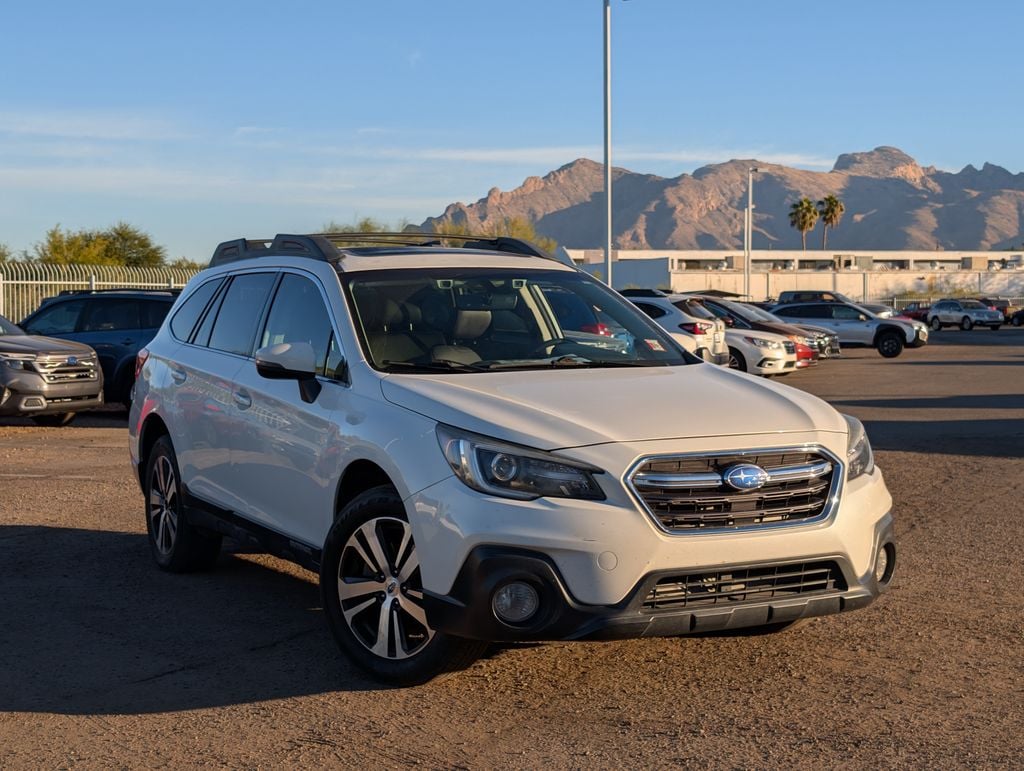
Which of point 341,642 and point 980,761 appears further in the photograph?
point 341,642

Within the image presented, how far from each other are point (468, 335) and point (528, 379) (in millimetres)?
631

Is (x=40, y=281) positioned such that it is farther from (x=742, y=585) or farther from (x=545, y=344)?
(x=742, y=585)

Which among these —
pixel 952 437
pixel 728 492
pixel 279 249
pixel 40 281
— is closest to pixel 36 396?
pixel 279 249

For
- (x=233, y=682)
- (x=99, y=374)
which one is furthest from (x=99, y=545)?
(x=99, y=374)

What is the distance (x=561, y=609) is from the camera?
4.97 metres

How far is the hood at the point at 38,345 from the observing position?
650 inches

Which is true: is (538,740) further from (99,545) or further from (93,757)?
(99,545)

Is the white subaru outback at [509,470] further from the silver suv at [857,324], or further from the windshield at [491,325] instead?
the silver suv at [857,324]

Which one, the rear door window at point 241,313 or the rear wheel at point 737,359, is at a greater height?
the rear door window at point 241,313

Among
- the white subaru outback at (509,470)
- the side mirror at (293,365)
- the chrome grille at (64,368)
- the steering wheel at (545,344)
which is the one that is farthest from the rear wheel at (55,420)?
the steering wheel at (545,344)

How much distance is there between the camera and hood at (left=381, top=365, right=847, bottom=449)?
5133 millimetres

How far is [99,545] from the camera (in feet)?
29.2

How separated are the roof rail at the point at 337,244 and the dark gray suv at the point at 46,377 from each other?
8896 mm

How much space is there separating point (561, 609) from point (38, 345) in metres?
13.3
